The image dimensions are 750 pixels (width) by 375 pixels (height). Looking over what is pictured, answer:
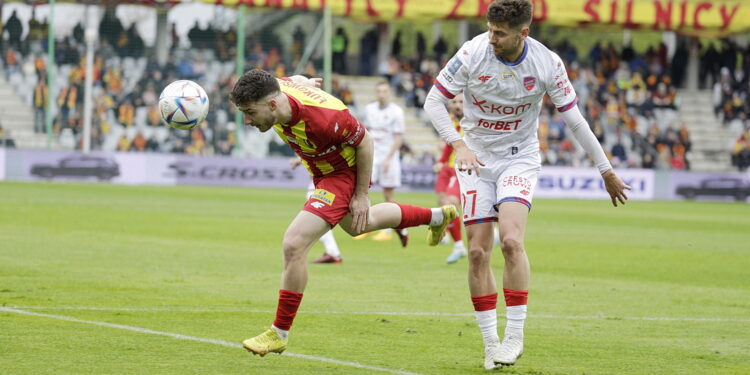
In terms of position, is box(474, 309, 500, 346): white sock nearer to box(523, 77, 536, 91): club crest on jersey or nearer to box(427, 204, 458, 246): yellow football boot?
box(427, 204, 458, 246): yellow football boot

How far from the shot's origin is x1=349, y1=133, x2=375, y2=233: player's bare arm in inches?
293

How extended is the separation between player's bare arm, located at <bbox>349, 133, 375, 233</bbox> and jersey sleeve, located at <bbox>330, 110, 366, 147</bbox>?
0.24 feet

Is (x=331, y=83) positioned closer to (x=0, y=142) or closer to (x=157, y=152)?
(x=157, y=152)

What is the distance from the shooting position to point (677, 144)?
39688 millimetres

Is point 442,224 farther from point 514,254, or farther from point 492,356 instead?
point 492,356

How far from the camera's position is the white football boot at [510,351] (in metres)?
6.91

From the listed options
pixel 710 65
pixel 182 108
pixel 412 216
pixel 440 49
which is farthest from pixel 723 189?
pixel 182 108

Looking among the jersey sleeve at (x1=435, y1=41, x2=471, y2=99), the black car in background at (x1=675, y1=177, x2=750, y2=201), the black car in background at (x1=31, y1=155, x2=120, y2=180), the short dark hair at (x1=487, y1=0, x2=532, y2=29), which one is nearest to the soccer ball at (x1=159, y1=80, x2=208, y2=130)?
the jersey sleeve at (x1=435, y1=41, x2=471, y2=99)

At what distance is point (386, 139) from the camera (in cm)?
1795

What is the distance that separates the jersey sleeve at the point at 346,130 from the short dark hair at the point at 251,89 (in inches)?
22.2

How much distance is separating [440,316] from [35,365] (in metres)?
3.76

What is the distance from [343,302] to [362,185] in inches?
110

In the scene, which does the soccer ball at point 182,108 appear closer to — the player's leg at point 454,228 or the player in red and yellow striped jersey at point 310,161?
the player in red and yellow striped jersey at point 310,161

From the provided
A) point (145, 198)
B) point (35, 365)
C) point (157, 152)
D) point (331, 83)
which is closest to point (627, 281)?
point (35, 365)
